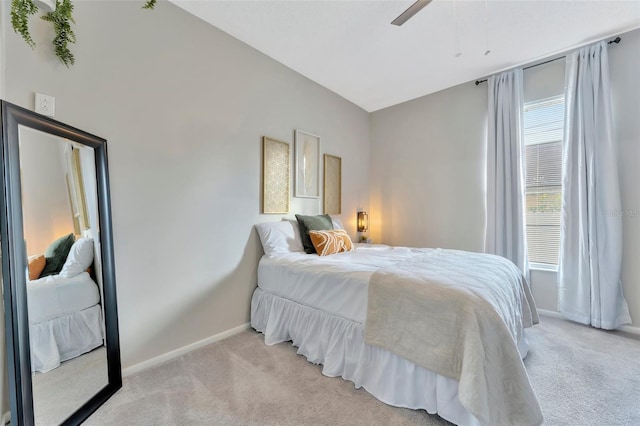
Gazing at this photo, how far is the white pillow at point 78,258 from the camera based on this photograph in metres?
1.41

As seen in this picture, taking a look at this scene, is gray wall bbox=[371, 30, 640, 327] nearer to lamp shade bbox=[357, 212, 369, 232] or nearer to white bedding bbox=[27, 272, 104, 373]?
lamp shade bbox=[357, 212, 369, 232]

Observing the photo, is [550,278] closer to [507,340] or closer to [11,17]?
[507,340]

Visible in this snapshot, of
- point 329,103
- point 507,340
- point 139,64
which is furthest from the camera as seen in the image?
point 329,103

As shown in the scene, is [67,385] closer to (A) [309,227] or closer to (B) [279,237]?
(B) [279,237]

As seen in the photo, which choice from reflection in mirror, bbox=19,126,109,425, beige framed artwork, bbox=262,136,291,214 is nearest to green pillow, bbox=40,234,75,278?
reflection in mirror, bbox=19,126,109,425

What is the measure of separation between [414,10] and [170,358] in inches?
123

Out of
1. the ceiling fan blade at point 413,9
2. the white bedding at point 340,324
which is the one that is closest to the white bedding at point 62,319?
the white bedding at point 340,324

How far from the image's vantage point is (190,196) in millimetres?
2139

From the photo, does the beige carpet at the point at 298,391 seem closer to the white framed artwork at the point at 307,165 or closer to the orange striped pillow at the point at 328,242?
the orange striped pillow at the point at 328,242

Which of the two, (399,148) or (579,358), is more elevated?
(399,148)

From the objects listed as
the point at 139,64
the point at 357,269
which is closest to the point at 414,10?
the point at 357,269

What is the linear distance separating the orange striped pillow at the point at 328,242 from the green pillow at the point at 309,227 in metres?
0.10

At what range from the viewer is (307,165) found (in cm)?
320

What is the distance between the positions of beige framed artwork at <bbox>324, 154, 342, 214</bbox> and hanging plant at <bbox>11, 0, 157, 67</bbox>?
2354 millimetres
